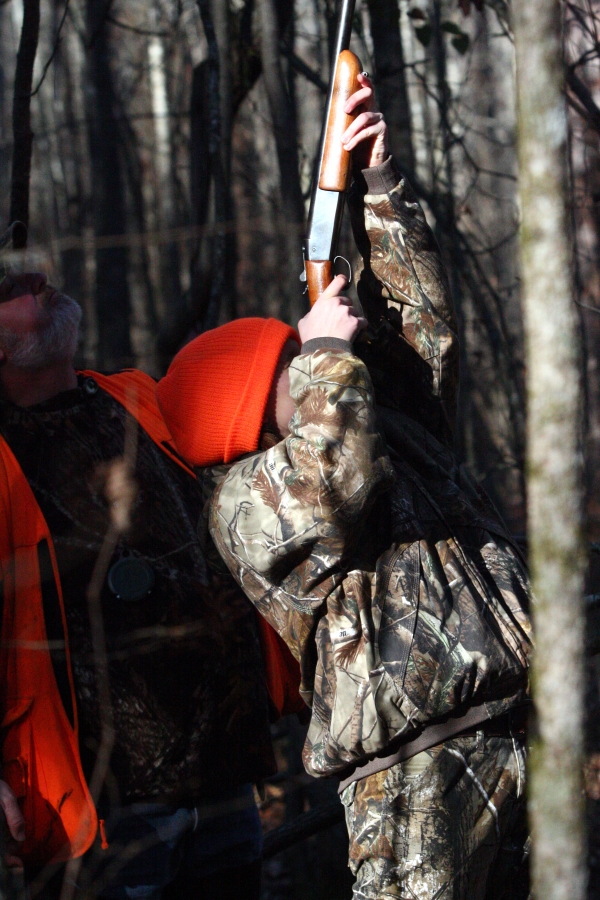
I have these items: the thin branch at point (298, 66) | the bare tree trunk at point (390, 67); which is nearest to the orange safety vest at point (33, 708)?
the bare tree trunk at point (390, 67)

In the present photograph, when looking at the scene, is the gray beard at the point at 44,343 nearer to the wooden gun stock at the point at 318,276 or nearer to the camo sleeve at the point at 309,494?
the wooden gun stock at the point at 318,276

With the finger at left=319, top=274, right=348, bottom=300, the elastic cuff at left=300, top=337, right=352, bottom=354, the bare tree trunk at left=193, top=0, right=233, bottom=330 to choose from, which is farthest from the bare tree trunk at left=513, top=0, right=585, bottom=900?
the bare tree trunk at left=193, top=0, right=233, bottom=330

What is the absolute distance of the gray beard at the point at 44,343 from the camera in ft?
7.61

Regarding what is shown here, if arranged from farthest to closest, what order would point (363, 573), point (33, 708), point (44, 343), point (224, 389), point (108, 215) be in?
point (108, 215) < point (44, 343) < point (33, 708) < point (224, 389) < point (363, 573)

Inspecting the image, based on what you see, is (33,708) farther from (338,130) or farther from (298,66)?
(298,66)

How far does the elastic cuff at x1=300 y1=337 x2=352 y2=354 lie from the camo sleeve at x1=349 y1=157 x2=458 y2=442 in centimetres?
30

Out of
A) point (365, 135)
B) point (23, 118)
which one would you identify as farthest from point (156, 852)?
point (23, 118)

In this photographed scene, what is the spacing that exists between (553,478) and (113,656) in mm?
1538

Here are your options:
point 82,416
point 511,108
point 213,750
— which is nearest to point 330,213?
point 82,416

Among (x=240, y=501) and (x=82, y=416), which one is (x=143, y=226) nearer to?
(x=82, y=416)

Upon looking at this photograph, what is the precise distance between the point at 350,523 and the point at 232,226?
2.76 m

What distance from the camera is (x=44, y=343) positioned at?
233cm

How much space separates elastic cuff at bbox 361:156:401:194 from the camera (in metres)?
1.92

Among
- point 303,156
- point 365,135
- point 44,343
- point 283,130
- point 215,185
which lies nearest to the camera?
point 365,135
